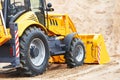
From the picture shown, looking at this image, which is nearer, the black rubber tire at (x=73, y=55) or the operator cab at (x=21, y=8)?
the operator cab at (x=21, y=8)

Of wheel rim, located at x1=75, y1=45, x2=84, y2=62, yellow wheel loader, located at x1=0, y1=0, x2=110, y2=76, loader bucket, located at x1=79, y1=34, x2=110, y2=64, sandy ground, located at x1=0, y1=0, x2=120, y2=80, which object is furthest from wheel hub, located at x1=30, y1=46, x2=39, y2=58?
sandy ground, located at x1=0, y1=0, x2=120, y2=80

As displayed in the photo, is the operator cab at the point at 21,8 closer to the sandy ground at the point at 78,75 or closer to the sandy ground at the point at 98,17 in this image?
the sandy ground at the point at 78,75

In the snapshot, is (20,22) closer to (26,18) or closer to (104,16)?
(26,18)

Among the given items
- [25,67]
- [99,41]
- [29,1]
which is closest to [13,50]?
[25,67]

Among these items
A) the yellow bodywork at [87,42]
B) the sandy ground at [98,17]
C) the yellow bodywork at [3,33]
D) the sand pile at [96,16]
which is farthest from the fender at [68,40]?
the sand pile at [96,16]

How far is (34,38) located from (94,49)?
13.0 feet

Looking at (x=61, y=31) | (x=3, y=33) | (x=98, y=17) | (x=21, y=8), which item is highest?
(x=21, y=8)

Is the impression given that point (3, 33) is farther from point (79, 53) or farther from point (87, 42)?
point (87, 42)

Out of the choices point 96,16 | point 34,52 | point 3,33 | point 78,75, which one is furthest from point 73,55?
point 96,16

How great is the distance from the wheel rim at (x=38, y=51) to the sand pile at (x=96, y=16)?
8531 millimetres

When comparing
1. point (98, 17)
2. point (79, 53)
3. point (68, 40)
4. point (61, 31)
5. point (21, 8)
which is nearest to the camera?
point (21, 8)

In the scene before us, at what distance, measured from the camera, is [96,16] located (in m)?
22.2

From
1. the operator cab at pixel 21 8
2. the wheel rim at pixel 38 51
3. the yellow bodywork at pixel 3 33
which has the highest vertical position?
the operator cab at pixel 21 8

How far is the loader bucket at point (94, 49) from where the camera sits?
45.9ft
